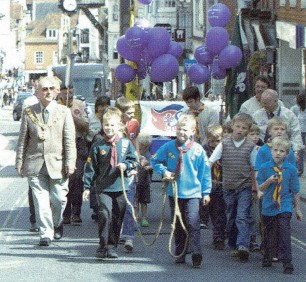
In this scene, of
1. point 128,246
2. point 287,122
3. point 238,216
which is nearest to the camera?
point 238,216

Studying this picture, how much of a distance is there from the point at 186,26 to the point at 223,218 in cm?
5812

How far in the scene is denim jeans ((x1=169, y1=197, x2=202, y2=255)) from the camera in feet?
41.6

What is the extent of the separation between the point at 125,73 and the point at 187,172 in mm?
10514

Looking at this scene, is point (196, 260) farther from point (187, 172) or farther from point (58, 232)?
point (58, 232)

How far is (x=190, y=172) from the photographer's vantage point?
1284cm

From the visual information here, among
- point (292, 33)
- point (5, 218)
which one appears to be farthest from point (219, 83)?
point (5, 218)

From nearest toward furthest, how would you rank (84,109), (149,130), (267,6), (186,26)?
1. (84,109)
2. (149,130)
3. (267,6)
4. (186,26)

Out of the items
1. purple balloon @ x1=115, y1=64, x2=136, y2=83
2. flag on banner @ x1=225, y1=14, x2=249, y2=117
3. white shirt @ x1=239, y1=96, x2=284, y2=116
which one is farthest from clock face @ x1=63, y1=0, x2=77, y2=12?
white shirt @ x1=239, y1=96, x2=284, y2=116

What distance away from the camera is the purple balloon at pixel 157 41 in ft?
72.8

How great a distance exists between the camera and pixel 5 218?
58.0 feet

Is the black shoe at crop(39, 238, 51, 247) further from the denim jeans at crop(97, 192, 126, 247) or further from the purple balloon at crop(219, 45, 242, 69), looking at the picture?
the purple balloon at crop(219, 45, 242, 69)

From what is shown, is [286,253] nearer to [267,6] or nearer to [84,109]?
[84,109]

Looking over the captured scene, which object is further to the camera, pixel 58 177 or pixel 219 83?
pixel 219 83

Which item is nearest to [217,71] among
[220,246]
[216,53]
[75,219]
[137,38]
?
[216,53]
